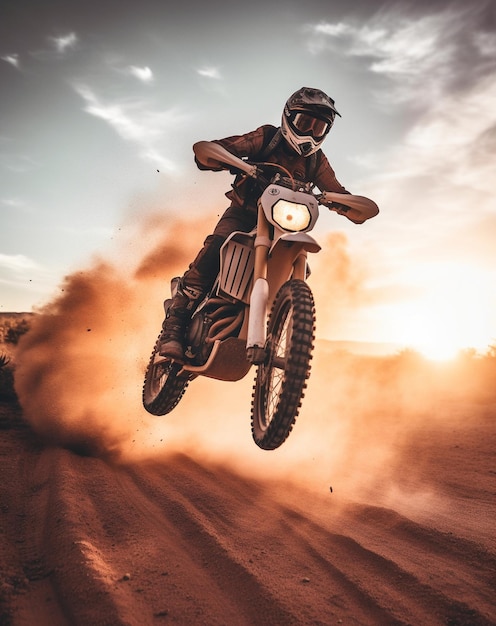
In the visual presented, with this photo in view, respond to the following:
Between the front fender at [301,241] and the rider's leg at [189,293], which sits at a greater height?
the front fender at [301,241]

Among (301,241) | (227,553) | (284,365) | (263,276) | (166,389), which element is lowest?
(227,553)

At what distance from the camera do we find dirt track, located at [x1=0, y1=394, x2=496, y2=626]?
2.55m

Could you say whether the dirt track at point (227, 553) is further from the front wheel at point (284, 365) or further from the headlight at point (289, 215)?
the headlight at point (289, 215)

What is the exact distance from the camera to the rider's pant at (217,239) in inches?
191

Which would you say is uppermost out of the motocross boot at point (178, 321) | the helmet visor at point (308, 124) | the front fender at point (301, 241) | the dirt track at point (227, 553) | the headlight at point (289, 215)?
the helmet visor at point (308, 124)

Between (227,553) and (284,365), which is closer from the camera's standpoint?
(227,553)

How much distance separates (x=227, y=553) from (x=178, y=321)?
2.68 m

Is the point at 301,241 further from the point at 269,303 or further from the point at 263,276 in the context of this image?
the point at 269,303

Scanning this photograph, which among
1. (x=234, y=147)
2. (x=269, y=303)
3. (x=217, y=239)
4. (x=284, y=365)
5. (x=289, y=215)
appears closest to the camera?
(x=284, y=365)

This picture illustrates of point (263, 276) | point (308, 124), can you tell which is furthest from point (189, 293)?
point (308, 124)

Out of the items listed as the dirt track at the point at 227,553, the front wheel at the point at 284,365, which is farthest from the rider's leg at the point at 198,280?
the dirt track at the point at 227,553

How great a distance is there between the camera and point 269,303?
167 inches

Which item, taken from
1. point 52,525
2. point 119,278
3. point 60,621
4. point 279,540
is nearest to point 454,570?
point 279,540

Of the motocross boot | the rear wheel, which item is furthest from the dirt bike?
the rear wheel
